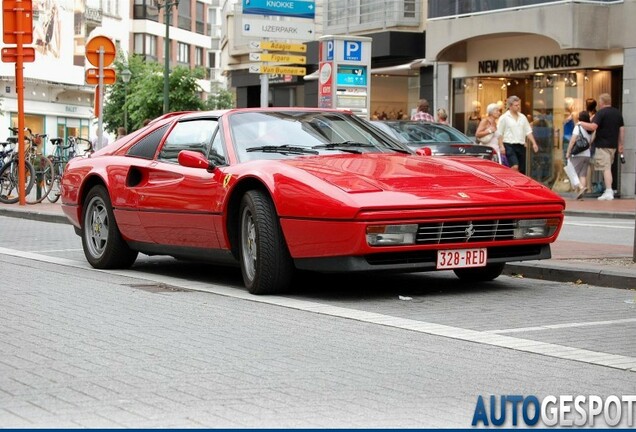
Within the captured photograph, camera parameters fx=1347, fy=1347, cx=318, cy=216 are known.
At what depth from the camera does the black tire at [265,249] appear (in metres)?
A: 9.52

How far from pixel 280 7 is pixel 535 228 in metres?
12.8

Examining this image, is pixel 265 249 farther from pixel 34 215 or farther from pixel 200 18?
pixel 200 18

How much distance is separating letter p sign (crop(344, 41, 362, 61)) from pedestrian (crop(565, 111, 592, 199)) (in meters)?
5.63

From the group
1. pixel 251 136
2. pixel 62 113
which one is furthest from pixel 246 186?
pixel 62 113

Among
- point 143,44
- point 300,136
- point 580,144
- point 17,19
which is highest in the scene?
point 143,44

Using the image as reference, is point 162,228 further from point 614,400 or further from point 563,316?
point 614,400

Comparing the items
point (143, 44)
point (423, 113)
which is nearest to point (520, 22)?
point (423, 113)

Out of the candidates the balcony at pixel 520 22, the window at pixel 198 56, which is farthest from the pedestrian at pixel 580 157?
the window at pixel 198 56

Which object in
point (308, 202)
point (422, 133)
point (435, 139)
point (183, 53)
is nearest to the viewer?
point (308, 202)

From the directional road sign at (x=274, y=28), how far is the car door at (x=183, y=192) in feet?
34.4

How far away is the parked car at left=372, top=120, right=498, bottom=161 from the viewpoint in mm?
20844

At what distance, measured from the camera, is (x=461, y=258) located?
948 cm

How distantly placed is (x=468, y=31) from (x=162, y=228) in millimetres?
22208

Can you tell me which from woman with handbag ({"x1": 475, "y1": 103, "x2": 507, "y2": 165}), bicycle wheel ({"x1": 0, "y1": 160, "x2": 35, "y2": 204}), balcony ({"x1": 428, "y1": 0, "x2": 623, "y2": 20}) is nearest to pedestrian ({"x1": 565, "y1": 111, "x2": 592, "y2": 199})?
woman with handbag ({"x1": 475, "y1": 103, "x2": 507, "y2": 165})
